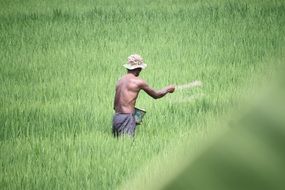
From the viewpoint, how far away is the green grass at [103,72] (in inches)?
74.8

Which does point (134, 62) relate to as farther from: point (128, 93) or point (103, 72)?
point (103, 72)

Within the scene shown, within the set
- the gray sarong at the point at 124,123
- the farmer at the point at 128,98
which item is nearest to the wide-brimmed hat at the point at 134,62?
the farmer at the point at 128,98

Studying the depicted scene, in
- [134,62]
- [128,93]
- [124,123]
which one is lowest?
[124,123]

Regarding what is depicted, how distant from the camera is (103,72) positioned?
3.56m

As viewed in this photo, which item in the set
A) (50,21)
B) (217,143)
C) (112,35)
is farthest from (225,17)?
(217,143)

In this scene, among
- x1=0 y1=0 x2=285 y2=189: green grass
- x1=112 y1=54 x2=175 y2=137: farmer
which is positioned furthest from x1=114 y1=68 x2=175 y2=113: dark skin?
x1=0 y1=0 x2=285 y2=189: green grass

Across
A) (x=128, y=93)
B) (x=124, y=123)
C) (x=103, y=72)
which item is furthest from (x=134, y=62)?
(x=103, y=72)

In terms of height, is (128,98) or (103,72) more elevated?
(103,72)

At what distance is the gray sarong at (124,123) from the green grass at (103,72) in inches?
1.9

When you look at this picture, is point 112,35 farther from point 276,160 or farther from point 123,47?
point 276,160

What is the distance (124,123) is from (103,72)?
1.53 meters

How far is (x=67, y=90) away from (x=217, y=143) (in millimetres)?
3023

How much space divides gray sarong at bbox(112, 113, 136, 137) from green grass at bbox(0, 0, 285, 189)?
0.05 metres

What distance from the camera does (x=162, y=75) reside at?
3.46m
